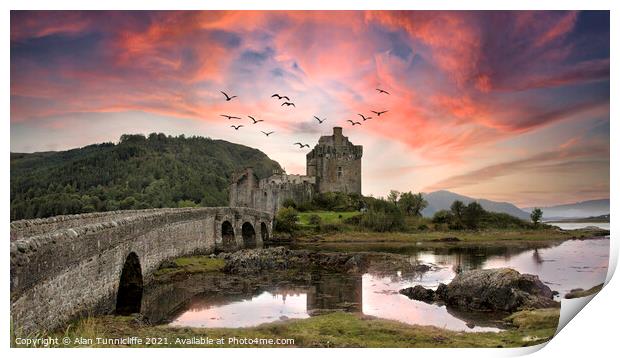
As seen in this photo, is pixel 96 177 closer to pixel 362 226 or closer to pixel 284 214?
pixel 284 214

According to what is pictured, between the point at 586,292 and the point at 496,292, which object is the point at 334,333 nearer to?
the point at 586,292

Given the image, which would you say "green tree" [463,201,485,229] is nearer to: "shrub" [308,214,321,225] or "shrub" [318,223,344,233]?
"shrub" [318,223,344,233]

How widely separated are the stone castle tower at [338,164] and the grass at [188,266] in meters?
22.9

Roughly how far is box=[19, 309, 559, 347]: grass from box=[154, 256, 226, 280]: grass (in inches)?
231

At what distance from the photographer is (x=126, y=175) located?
2944 centimetres

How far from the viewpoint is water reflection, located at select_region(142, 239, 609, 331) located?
1099cm

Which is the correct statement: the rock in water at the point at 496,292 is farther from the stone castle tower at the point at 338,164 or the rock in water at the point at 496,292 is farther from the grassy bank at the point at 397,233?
the stone castle tower at the point at 338,164

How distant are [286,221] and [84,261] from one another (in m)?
26.7

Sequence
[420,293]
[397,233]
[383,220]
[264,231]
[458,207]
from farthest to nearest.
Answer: [383,220]
[264,231]
[397,233]
[458,207]
[420,293]

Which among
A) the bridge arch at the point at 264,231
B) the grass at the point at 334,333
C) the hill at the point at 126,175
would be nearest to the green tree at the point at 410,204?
the bridge arch at the point at 264,231

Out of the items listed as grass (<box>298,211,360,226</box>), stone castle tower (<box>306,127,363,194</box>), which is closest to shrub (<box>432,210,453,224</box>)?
grass (<box>298,211,360,226</box>)

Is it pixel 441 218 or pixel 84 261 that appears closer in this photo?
pixel 84 261

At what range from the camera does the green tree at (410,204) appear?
104 feet

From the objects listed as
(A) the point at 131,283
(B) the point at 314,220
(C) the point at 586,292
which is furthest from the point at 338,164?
(C) the point at 586,292
